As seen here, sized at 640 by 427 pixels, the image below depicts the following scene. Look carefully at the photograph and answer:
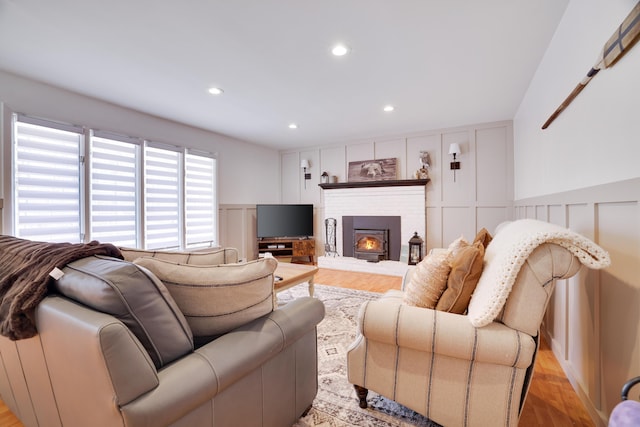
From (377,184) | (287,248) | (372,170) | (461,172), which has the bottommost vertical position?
(287,248)

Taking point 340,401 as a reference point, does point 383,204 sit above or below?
above

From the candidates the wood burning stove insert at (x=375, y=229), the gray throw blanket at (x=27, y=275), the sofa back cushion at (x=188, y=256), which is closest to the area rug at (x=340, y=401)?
the sofa back cushion at (x=188, y=256)

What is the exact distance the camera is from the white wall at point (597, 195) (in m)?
1.15

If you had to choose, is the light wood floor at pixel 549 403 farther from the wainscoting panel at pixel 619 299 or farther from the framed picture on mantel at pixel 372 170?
the framed picture on mantel at pixel 372 170

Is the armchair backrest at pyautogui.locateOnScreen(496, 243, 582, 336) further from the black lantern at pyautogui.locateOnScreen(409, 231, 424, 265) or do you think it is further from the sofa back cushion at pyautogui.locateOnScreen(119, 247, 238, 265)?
the black lantern at pyautogui.locateOnScreen(409, 231, 424, 265)

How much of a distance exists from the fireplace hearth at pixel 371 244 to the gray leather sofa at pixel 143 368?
151 inches

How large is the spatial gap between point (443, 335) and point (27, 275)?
5.58ft

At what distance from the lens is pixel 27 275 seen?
1049 mm

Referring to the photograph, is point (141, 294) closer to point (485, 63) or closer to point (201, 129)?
point (485, 63)

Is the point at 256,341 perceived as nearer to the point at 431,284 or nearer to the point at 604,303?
the point at 431,284

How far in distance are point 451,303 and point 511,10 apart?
2.00 m

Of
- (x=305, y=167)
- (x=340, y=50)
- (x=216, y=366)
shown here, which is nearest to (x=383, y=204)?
(x=305, y=167)

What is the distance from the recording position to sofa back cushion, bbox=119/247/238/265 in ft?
4.46

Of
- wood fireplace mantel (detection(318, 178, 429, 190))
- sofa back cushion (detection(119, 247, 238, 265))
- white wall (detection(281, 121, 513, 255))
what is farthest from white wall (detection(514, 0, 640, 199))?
wood fireplace mantel (detection(318, 178, 429, 190))
